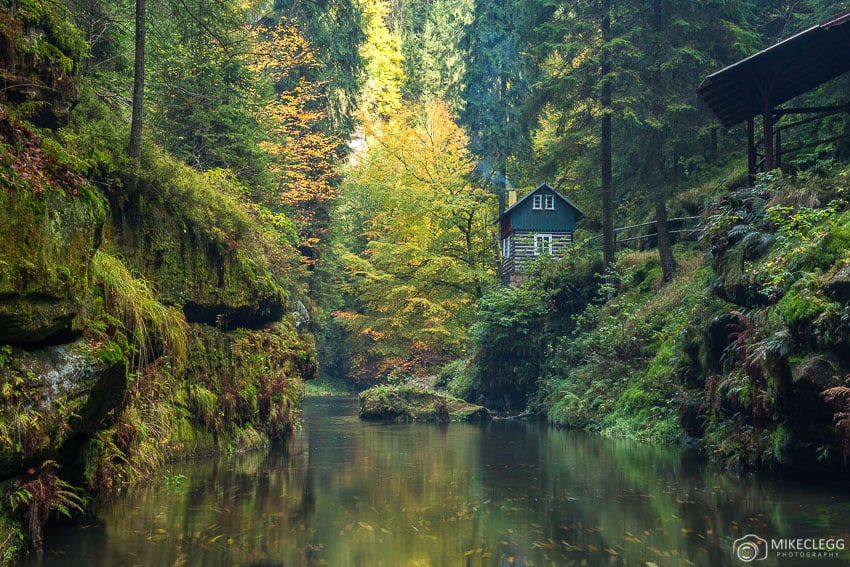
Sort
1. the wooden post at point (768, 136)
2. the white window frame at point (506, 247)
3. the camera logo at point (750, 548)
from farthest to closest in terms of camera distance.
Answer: the white window frame at point (506, 247), the wooden post at point (768, 136), the camera logo at point (750, 548)

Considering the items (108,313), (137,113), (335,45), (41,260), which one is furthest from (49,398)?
(335,45)

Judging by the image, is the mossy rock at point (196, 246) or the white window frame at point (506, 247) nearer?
the mossy rock at point (196, 246)

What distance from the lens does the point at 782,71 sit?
17141 mm

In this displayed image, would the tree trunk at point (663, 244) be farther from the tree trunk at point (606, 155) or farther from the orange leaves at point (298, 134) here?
the orange leaves at point (298, 134)

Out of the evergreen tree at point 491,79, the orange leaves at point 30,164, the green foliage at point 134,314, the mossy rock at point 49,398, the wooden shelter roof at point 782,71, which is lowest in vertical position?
the mossy rock at point 49,398

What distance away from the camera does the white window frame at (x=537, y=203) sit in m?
39.6

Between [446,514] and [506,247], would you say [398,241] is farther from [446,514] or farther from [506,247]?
[446,514]

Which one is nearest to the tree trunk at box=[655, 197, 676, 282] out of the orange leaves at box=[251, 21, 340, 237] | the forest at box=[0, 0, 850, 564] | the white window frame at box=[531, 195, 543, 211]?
the forest at box=[0, 0, 850, 564]

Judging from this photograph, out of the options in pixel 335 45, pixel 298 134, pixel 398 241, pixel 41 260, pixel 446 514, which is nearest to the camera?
pixel 41 260

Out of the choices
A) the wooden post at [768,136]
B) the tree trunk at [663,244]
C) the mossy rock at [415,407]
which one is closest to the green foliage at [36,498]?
the wooden post at [768,136]

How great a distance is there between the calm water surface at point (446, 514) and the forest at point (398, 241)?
2.89ft

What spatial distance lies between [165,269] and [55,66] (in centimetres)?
469

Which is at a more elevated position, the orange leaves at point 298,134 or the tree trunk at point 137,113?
the orange leaves at point 298,134

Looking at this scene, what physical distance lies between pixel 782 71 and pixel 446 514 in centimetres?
1341
